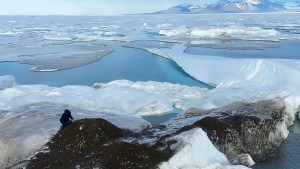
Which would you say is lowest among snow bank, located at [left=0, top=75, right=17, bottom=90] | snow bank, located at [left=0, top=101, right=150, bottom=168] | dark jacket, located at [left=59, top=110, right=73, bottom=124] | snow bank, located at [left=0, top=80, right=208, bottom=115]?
snow bank, located at [left=0, top=75, right=17, bottom=90]

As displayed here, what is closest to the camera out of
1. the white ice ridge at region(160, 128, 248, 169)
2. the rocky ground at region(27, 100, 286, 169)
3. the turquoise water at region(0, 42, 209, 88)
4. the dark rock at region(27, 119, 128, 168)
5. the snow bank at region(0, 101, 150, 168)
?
the white ice ridge at region(160, 128, 248, 169)

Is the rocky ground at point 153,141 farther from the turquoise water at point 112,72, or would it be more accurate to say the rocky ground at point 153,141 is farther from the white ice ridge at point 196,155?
the turquoise water at point 112,72

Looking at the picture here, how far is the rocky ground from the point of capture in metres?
12.8

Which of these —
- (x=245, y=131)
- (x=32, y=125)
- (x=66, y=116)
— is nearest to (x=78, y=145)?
(x=66, y=116)

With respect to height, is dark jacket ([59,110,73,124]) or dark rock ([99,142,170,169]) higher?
dark jacket ([59,110,73,124])

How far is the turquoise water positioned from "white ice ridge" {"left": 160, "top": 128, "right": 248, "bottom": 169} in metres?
13.3

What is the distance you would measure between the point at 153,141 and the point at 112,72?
64.6 feet

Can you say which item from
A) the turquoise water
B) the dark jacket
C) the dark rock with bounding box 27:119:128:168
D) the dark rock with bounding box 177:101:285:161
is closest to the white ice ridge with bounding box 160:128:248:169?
the dark rock with bounding box 177:101:285:161

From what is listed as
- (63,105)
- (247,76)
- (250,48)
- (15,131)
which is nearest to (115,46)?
(250,48)

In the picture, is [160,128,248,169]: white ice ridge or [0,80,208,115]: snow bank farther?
[0,80,208,115]: snow bank

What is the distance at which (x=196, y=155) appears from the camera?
1298cm

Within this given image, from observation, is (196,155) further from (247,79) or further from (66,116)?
(247,79)

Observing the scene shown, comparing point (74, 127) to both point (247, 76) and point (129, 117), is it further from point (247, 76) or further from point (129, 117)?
point (247, 76)

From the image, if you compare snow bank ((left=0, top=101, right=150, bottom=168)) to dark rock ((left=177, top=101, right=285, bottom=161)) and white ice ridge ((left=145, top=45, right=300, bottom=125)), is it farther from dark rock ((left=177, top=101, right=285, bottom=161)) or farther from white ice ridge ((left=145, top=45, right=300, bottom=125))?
white ice ridge ((left=145, top=45, right=300, bottom=125))
